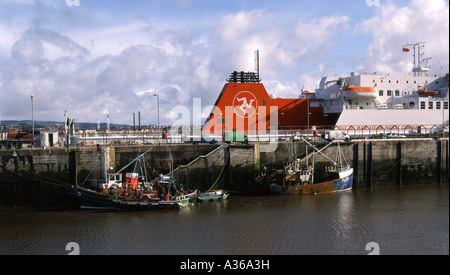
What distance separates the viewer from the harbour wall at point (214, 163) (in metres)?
31.5

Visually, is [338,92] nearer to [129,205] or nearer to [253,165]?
[253,165]

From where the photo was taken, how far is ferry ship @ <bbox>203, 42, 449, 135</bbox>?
4300 centimetres

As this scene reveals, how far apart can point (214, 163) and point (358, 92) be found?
2000 centimetres

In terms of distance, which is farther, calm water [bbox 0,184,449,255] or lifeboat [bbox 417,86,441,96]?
lifeboat [bbox 417,86,441,96]

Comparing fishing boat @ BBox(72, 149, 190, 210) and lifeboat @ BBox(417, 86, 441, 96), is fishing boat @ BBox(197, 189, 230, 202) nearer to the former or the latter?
fishing boat @ BBox(72, 149, 190, 210)

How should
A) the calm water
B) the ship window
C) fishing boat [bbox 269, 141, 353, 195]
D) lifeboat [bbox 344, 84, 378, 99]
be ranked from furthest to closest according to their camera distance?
1. lifeboat [bbox 344, 84, 378, 99]
2. the ship window
3. fishing boat [bbox 269, 141, 353, 195]
4. the calm water

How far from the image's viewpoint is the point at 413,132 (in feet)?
152

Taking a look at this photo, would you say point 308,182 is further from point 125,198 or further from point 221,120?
point 125,198

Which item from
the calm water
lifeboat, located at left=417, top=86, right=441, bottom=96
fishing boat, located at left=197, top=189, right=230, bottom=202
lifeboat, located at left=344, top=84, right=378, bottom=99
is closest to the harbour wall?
fishing boat, located at left=197, top=189, right=230, bottom=202

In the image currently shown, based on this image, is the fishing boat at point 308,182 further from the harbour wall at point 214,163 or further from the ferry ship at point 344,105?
the ferry ship at point 344,105

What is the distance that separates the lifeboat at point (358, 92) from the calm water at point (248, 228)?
1695cm

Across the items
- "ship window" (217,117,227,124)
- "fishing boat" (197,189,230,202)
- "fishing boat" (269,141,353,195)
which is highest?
"ship window" (217,117,227,124)

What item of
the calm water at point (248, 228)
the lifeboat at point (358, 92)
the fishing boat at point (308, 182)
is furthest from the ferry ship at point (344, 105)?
the calm water at point (248, 228)
